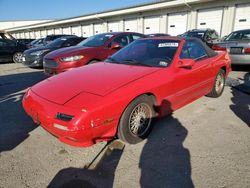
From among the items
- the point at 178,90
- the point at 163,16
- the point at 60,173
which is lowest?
the point at 60,173

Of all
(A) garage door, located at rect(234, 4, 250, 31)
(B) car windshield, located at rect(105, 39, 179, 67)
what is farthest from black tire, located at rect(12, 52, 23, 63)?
(A) garage door, located at rect(234, 4, 250, 31)

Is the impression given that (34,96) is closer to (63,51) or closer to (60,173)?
(60,173)

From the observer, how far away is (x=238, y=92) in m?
5.57

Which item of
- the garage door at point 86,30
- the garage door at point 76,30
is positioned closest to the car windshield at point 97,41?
the garage door at point 86,30

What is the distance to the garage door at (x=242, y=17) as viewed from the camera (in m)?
15.0

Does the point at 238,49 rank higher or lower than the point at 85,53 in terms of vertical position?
higher

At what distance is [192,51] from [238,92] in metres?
2.34

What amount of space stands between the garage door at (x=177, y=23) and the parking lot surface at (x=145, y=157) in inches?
657

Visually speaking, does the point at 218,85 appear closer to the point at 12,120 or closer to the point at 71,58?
the point at 71,58

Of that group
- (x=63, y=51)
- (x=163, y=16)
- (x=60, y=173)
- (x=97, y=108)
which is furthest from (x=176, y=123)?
(x=163, y=16)

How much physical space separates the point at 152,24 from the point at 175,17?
112 inches

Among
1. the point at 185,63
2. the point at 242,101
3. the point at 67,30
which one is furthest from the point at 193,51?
the point at 67,30

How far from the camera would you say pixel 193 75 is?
12.7 ft

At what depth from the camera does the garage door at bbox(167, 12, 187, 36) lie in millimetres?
19000
